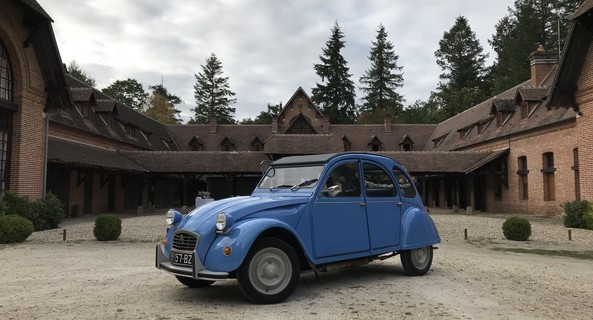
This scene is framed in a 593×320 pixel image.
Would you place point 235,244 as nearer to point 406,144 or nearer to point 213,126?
point 406,144

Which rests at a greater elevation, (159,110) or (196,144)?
(159,110)

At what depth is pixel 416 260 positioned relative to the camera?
21.9 feet

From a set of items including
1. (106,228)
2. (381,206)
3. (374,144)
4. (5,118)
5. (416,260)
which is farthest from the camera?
(374,144)

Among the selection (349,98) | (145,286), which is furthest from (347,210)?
(349,98)

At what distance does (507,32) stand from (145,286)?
61.9 m

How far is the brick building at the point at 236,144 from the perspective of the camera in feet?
51.3

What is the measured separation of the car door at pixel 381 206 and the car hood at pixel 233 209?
121cm

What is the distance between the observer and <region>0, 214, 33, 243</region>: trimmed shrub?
434 inches

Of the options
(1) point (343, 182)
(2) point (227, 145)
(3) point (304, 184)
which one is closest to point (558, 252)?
(1) point (343, 182)

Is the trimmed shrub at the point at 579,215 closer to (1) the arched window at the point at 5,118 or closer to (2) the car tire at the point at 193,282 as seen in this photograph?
(2) the car tire at the point at 193,282

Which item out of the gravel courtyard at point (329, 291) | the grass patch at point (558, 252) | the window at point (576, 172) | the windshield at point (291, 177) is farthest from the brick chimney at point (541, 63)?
the windshield at point (291, 177)

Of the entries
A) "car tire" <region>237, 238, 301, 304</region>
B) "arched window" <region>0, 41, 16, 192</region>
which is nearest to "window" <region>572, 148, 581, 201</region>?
"car tire" <region>237, 238, 301, 304</region>

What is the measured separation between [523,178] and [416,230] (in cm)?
2198

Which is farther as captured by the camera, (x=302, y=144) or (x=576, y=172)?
(x=302, y=144)
